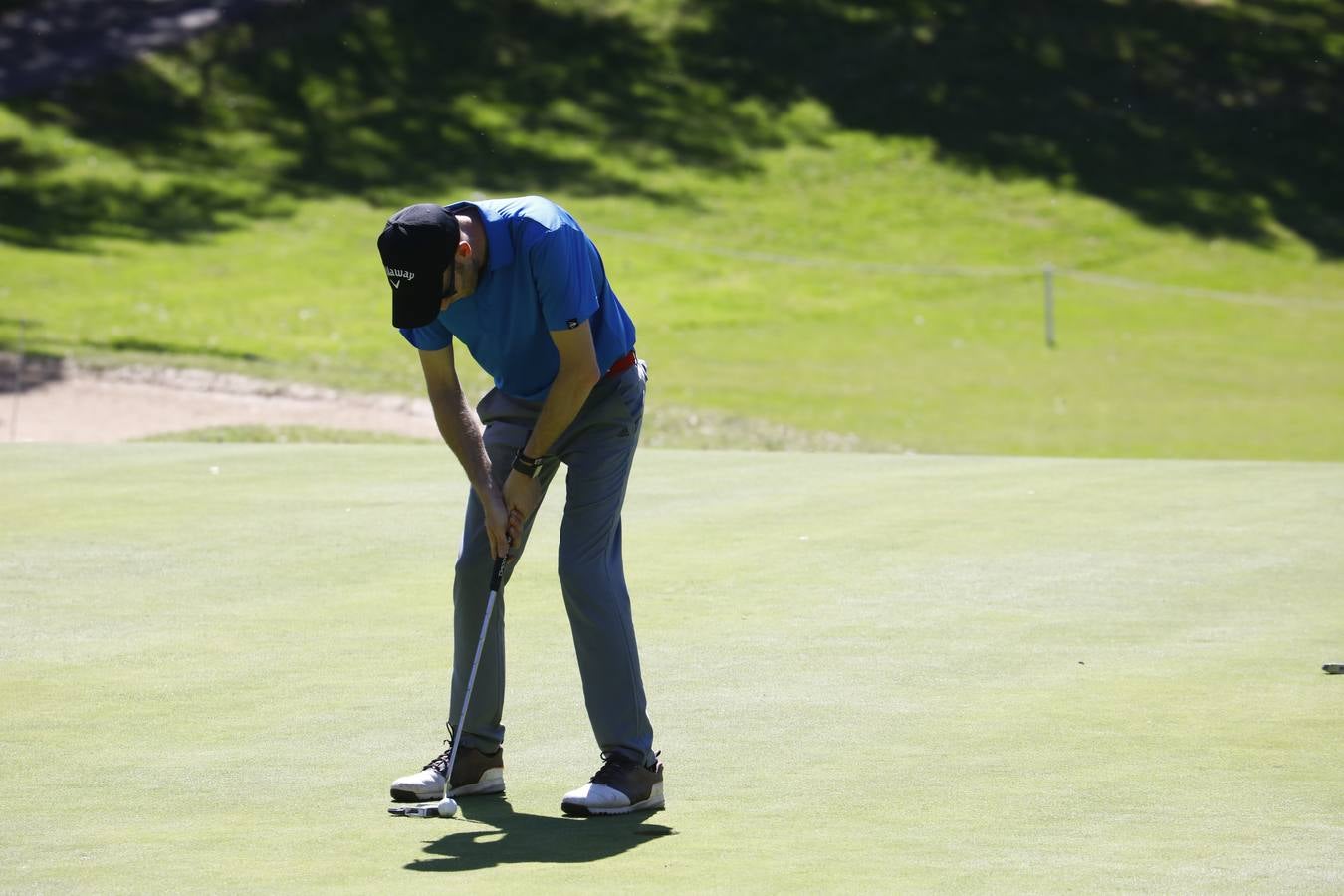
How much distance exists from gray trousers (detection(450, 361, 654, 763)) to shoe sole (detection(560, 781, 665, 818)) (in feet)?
0.33

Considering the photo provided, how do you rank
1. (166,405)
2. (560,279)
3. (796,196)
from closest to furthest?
(560,279)
(166,405)
(796,196)

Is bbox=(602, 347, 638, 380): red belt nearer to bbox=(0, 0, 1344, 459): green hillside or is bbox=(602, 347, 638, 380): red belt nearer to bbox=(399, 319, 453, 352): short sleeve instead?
bbox=(399, 319, 453, 352): short sleeve

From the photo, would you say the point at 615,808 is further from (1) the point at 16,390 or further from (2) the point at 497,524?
(1) the point at 16,390

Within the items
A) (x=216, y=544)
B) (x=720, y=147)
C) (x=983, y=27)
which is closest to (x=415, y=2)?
(x=720, y=147)

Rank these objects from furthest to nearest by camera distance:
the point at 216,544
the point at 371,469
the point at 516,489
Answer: the point at 371,469
the point at 216,544
the point at 516,489

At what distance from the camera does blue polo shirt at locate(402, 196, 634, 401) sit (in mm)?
5410

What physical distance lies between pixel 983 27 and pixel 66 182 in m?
19.4

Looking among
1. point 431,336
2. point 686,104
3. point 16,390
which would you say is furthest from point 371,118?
point 431,336

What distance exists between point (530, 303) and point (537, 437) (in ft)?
1.20

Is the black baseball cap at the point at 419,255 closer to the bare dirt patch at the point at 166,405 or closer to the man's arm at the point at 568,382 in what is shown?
the man's arm at the point at 568,382

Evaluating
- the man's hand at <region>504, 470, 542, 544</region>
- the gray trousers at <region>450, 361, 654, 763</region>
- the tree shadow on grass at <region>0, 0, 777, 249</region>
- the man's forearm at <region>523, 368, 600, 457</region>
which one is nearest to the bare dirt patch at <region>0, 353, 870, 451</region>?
the tree shadow on grass at <region>0, 0, 777, 249</region>

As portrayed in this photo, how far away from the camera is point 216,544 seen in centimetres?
1047

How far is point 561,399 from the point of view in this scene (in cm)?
552

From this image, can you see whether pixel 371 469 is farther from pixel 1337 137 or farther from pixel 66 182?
pixel 1337 137
